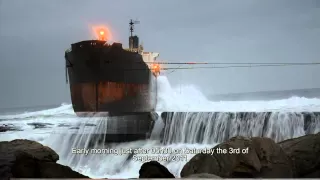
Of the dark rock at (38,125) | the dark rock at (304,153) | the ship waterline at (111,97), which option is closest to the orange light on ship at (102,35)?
the ship waterline at (111,97)

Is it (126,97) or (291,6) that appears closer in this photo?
(291,6)

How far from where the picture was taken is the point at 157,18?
277 cm

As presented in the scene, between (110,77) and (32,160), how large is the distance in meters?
0.97

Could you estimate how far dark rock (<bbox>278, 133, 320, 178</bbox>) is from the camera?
265 cm

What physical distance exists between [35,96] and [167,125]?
1.20 metres

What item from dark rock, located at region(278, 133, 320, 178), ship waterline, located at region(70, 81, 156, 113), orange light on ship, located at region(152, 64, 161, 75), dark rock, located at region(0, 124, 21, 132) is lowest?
dark rock, located at region(278, 133, 320, 178)

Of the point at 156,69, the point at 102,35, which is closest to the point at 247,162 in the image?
the point at 156,69

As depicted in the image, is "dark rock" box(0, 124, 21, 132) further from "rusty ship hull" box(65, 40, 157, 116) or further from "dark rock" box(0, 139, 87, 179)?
"rusty ship hull" box(65, 40, 157, 116)

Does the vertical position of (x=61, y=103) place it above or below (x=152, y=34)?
below

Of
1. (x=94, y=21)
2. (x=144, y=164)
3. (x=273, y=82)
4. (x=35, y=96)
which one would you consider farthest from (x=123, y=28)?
(x=273, y=82)

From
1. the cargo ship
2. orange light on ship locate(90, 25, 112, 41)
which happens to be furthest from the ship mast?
orange light on ship locate(90, 25, 112, 41)

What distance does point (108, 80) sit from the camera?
2.81m

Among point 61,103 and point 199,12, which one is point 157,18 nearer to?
point 199,12

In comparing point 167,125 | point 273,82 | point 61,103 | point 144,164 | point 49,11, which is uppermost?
point 49,11
